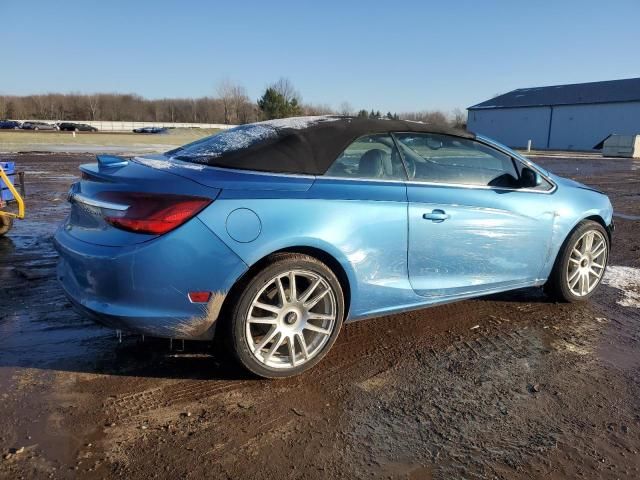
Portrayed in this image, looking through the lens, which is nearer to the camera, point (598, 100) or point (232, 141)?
point (232, 141)

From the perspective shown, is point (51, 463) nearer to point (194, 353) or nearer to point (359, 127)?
point (194, 353)

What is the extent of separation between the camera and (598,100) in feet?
195

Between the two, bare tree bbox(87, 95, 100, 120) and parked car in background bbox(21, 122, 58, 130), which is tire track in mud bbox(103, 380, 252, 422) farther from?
bare tree bbox(87, 95, 100, 120)

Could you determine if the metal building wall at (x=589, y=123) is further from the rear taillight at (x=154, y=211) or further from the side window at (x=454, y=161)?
the rear taillight at (x=154, y=211)

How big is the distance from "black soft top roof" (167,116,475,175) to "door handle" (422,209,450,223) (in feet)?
2.20

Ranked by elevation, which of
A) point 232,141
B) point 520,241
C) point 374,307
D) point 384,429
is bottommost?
point 384,429

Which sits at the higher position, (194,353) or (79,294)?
(79,294)

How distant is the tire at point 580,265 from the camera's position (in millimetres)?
4512

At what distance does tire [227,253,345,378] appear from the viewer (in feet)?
9.92

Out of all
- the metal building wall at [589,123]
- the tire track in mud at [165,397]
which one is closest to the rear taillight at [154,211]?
the tire track in mud at [165,397]

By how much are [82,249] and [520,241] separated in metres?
3.10

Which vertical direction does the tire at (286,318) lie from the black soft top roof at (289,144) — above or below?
below

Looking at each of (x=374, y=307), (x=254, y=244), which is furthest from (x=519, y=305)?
(x=254, y=244)

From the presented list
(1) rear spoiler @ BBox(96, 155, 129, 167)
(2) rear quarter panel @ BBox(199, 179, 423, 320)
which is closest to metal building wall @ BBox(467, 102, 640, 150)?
(2) rear quarter panel @ BBox(199, 179, 423, 320)
